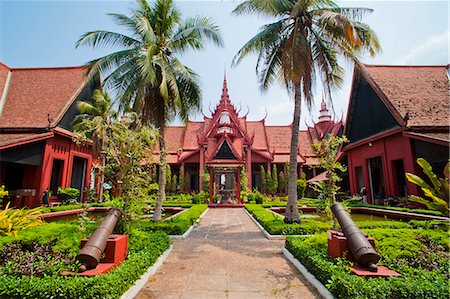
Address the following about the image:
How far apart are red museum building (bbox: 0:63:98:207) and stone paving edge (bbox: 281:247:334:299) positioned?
13.7 m

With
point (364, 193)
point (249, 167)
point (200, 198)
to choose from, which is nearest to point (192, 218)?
point (200, 198)

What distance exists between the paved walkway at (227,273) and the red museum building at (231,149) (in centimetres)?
1255

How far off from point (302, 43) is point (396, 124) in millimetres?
8154

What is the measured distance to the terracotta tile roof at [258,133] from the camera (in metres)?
27.4

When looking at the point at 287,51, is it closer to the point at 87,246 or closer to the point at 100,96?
the point at 87,246

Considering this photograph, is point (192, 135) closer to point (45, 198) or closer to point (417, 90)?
point (45, 198)

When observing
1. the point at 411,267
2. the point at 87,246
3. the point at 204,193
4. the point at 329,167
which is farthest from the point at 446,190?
the point at 204,193

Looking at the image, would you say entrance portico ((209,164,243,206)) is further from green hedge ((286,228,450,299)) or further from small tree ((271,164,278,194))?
green hedge ((286,228,450,299))

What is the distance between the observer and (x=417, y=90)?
14094 millimetres

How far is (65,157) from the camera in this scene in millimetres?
16703

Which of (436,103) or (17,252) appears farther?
(436,103)

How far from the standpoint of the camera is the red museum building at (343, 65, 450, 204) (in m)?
11.7

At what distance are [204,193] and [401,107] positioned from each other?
1455cm

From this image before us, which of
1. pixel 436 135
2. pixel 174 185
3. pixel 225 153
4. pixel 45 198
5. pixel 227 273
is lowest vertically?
pixel 227 273
